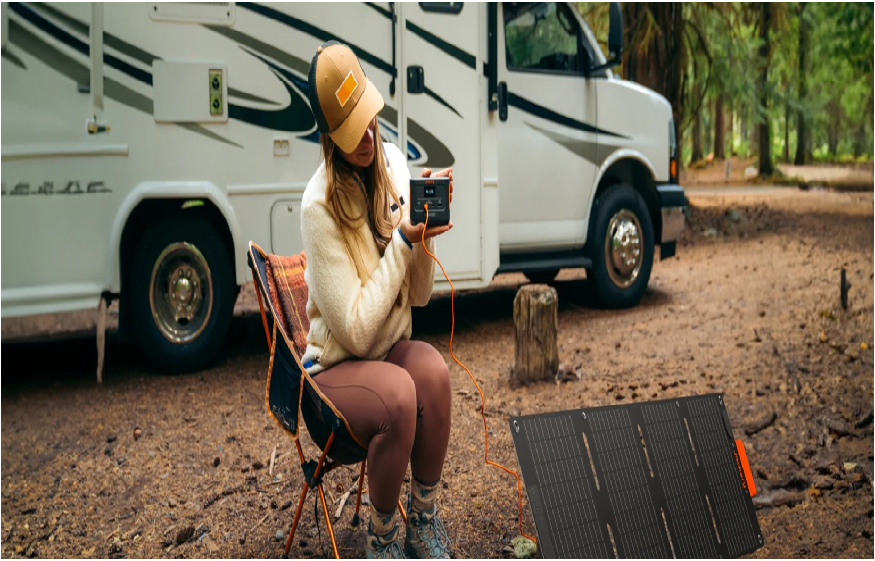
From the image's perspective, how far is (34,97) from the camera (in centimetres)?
472

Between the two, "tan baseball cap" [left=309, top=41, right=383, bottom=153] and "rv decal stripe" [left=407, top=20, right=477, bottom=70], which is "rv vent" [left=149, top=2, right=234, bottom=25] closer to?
"rv decal stripe" [left=407, top=20, right=477, bottom=70]

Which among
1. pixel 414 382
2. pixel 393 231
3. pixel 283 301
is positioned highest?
pixel 393 231

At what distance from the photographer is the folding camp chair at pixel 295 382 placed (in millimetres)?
2541

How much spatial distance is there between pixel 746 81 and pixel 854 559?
13109 mm

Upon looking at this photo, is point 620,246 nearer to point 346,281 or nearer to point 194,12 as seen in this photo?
point 194,12

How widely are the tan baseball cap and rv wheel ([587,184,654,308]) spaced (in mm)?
4669

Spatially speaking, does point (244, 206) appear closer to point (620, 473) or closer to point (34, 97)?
point (34, 97)

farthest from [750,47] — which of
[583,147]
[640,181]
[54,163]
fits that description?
[54,163]

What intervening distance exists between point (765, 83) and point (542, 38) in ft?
36.9

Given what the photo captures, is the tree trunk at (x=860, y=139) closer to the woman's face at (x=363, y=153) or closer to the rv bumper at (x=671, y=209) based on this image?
the rv bumper at (x=671, y=209)

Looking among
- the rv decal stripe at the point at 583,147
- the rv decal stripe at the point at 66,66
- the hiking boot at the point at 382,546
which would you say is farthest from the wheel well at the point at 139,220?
the hiking boot at the point at 382,546

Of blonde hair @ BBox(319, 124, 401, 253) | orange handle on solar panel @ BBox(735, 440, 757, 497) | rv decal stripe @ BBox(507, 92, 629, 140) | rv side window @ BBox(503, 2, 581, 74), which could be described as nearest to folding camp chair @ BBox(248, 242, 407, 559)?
blonde hair @ BBox(319, 124, 401, 253)

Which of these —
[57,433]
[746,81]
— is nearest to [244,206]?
[57,433]

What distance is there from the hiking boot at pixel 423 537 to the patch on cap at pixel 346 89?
1.23 meters
